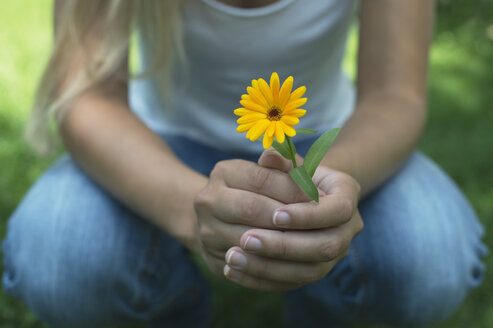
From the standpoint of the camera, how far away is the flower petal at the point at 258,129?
0.64m

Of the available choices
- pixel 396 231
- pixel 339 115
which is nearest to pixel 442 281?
pixel 396 231

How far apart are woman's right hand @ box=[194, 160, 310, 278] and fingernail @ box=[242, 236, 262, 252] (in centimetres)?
3

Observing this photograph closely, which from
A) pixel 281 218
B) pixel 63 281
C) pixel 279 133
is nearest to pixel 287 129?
pixel 279 133

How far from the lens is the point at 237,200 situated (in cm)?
80

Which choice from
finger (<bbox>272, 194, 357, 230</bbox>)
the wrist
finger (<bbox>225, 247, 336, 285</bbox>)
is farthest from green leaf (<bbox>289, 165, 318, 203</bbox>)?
the wrist

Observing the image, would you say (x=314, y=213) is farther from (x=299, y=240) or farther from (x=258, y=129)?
(x=258, y=129)

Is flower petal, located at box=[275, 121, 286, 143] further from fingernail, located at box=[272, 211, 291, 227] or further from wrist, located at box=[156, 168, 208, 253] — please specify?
wrist, located at box=[156, 168, 208, 253]

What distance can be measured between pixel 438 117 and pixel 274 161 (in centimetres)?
176

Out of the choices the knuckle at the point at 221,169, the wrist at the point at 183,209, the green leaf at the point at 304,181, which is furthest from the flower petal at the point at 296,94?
the wrist at the point at 183,209

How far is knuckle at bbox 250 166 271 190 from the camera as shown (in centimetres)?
81

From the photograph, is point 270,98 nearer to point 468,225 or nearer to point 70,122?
point 70,122

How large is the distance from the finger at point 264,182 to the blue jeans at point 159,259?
393mm

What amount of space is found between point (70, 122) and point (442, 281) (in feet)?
2.60

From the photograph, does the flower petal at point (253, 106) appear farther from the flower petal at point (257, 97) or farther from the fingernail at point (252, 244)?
the fingernail at point (252, 244)
